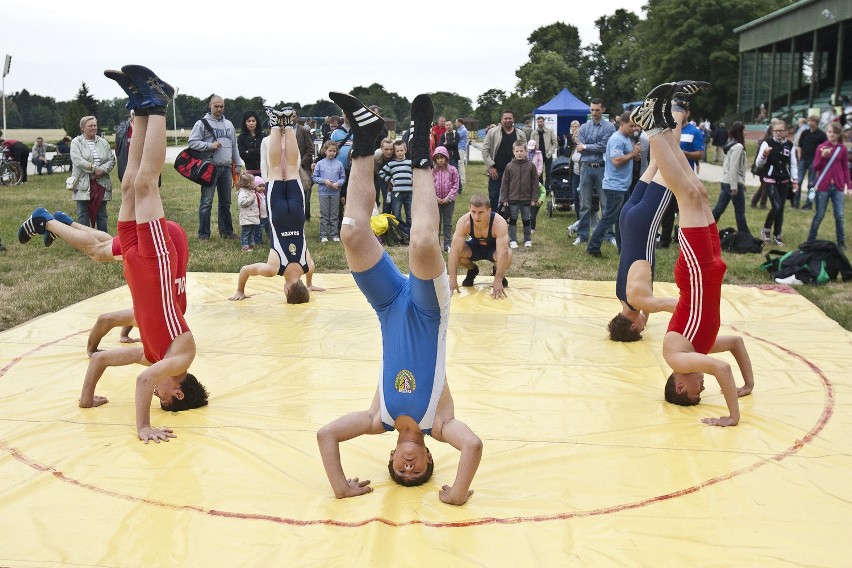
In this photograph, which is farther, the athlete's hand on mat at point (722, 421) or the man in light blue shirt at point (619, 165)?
the man in light blue shirt at point (619, 165)

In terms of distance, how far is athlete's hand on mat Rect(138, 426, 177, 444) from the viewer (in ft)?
16.9

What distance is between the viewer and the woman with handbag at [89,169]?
11.6 meters

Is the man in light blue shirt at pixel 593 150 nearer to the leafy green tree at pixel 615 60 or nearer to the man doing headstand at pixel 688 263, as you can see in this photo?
the man doing headstand at pixel 688 263

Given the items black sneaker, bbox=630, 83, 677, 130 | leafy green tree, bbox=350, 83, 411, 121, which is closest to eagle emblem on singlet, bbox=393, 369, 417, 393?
black sneaker, bbox=630, 83, 677, 130

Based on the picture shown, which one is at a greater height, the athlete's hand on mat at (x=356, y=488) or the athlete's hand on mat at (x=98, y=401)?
the athlete's hand on mat at (x=98, y=401)

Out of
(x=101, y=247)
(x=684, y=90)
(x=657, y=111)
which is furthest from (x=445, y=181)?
(x=657, y=111)

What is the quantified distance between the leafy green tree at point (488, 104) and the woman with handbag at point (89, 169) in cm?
4595

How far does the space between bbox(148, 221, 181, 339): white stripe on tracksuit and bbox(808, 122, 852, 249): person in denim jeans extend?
9504 millimetres

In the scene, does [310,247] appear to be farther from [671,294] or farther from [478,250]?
[671,294]

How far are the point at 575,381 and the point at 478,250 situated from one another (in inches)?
127

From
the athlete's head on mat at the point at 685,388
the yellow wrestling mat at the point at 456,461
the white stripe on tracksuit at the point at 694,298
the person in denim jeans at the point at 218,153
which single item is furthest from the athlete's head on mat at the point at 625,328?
the person in denim jeans at the point at 218,153

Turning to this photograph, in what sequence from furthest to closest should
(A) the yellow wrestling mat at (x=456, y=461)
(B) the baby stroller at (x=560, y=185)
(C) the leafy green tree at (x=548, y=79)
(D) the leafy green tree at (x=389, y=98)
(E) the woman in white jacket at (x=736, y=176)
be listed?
(C) the leafy green tree at (x=548, y=79) → (D) the leafy green tree at (x=389, y=98) → (B) the baby stroller at (x=560, y=185) → (E) the woman in white jacket at (x=736, y=176) → (A) the yellow wrestling mat at (x=456, y=461)

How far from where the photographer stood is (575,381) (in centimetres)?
632

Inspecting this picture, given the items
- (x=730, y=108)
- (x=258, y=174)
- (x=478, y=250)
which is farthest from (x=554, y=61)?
(x=478, y=250)
